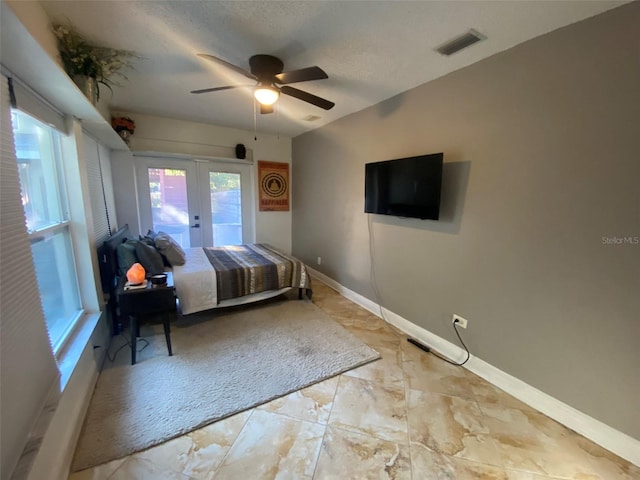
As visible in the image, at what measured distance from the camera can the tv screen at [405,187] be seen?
2.31m

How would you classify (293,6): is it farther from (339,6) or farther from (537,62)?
(537,62)

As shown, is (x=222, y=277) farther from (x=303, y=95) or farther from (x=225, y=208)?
(x=225, y=208)

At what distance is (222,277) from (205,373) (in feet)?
3.41

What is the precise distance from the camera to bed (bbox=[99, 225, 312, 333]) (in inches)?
99.1

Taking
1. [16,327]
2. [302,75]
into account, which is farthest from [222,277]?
[302,75]

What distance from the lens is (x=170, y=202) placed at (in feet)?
13.8

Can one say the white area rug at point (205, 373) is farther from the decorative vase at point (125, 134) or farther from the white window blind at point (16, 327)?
the decorative vase at point (125, 134)

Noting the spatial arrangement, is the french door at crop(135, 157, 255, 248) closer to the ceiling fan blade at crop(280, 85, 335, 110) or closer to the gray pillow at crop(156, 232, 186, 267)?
the gray pillow at crop(156, 232, 186, 267)

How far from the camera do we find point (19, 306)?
1.12 m

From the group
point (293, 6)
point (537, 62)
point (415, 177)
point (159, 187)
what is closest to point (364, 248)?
point (415, 177)

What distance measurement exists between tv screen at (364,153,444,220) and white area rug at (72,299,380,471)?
140cm

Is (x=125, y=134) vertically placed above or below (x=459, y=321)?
above

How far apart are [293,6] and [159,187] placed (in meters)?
3.56

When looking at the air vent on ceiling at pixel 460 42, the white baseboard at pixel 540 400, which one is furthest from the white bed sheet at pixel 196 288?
the air vent on ceiling at pixel 460 42
